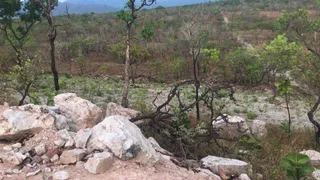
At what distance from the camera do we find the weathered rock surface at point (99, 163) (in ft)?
9.61

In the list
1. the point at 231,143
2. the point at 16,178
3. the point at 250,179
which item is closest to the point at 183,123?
the point at 231,143

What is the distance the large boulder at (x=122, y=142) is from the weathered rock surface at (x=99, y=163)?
147 millimetres

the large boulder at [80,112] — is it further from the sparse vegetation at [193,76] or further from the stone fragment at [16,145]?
the stone fragment at [16,145]

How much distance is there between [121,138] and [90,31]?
28204 mm

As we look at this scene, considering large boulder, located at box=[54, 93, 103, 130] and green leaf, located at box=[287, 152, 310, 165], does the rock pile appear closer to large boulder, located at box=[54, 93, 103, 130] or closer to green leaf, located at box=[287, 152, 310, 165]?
large boulder, located at box=[54, 93, 103, 130]

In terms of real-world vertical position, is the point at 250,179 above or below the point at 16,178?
below

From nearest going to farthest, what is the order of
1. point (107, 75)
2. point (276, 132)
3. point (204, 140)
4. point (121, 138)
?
1. point (121, 138)
2. point (204, 140)
3. point (276, 132)
4. point (107, 75)

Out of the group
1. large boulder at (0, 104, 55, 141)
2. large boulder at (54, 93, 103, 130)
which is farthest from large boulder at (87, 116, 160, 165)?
large boulder at (54, 93, 103, 130)

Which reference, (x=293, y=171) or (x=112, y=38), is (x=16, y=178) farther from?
(x=112, y=38)

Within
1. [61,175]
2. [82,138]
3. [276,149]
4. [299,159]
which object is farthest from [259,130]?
[61,175]

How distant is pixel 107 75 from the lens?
1956 centimetres

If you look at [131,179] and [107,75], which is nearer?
[131,179]

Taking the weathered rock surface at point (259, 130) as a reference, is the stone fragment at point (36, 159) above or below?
above

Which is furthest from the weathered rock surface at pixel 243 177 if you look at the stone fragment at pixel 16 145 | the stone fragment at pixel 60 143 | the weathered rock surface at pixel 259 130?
the weathered rock surface at pixel 259 130
